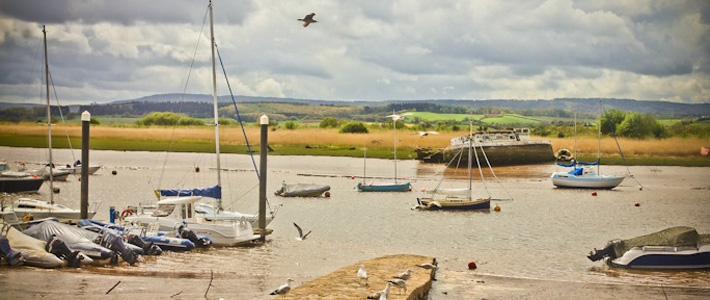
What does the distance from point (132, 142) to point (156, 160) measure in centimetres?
1776

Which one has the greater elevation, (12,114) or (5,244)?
(12,114)

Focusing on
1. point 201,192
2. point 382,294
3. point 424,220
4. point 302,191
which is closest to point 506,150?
point 302,191

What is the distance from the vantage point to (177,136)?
85062 mm

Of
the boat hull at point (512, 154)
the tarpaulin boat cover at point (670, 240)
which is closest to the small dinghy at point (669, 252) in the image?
the tarpaulin boat cover at point (670, 240)

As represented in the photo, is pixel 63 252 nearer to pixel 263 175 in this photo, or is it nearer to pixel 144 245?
pixel 144 245

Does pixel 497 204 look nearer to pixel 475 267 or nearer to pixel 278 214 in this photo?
pixel 278 214

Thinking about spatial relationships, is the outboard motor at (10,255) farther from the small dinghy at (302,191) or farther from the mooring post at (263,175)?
the small dinghy at (302,191)

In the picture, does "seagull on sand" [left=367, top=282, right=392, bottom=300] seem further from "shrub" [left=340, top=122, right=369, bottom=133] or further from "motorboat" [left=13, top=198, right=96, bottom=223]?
"shrub" [left=340, top=122, right=369, bottom=133]

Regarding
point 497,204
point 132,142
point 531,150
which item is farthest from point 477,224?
point 132,142

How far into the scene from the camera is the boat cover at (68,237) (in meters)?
21.2

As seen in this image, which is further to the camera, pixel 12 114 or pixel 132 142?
pixel 132 142

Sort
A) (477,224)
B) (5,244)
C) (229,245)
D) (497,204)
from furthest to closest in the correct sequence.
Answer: (497,204)
(477,224)
(229,245)
(5,244)

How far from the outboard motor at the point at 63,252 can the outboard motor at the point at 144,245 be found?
2315 mm

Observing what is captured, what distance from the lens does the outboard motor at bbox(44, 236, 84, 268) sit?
20336mm
